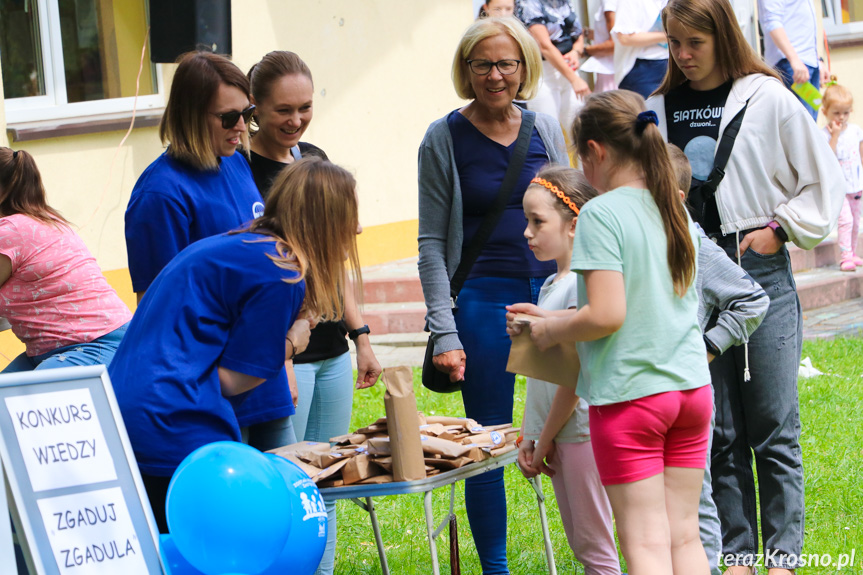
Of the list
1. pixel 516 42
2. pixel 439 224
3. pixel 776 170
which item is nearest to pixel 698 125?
pixel 776 170

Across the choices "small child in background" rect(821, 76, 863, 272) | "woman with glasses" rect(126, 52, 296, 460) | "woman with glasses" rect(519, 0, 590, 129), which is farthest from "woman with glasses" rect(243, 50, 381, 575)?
"small child in background" rect(821, 76, 863, 272)

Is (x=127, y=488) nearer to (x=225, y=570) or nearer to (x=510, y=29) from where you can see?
(x=225, y=570)

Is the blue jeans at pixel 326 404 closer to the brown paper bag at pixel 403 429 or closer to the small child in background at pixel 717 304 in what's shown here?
the brown paper bag at pixel 403 429

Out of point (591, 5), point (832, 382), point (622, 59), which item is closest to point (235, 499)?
point (832, 382)

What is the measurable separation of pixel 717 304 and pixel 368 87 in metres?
7.11

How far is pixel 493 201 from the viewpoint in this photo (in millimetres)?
3695

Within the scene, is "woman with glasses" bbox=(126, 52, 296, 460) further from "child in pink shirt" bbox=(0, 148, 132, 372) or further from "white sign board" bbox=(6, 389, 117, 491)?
"child in pink shirt" bbox=(0, 148, 132, 372)

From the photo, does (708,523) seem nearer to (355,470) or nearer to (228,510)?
(355,470)

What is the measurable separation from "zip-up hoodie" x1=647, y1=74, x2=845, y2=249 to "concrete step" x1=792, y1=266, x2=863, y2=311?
5485mm

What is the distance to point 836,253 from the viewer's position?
9.99 meters

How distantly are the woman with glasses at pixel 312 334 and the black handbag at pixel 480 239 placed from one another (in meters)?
0.21

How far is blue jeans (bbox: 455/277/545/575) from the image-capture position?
3.70 metres

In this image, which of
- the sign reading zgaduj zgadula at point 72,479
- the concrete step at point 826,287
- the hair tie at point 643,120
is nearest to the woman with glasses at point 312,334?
the sign reading zgaduj zgadula at point 72,479

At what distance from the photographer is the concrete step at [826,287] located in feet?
29.3
